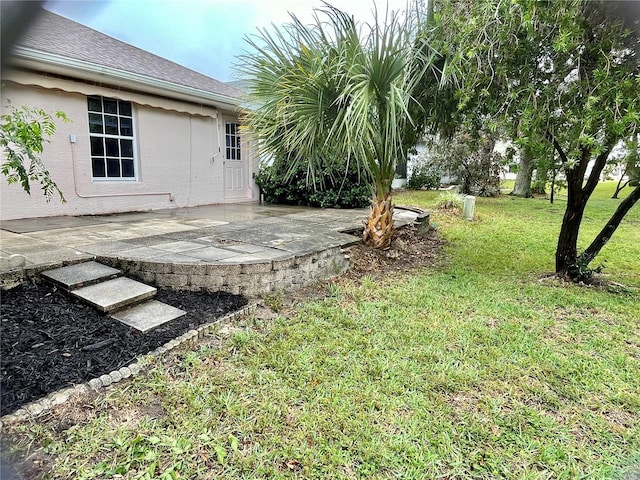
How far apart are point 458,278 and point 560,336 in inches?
70.3

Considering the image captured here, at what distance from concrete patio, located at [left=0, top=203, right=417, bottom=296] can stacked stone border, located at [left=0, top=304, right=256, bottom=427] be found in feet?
2.50

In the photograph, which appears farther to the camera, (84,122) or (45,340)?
(84,122)

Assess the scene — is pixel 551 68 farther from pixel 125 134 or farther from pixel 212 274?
pixel 125 134

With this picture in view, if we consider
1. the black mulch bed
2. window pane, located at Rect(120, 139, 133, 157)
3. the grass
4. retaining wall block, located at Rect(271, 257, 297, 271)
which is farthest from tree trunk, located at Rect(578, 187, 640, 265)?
window pane, located at Rect(120, 139, 133, 157)

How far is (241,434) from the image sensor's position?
2199 millimetres

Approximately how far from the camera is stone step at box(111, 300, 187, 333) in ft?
10.7

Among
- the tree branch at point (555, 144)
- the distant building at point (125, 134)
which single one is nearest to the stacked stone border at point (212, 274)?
the distant building at point (125, 134)

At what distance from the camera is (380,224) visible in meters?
5.98

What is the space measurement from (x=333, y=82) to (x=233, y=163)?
22.3 ft

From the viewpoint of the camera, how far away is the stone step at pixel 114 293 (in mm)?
3348

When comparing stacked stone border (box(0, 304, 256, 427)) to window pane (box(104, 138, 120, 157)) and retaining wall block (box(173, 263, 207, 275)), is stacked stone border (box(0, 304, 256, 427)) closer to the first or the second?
retaining wall block (box(173, 263, 207, 275))

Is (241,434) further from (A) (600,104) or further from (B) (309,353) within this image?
(A) (600,104)

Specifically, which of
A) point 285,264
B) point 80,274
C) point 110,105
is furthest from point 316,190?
point 80,274

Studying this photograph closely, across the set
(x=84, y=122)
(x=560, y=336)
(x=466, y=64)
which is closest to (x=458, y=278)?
(x=560, y=336)
